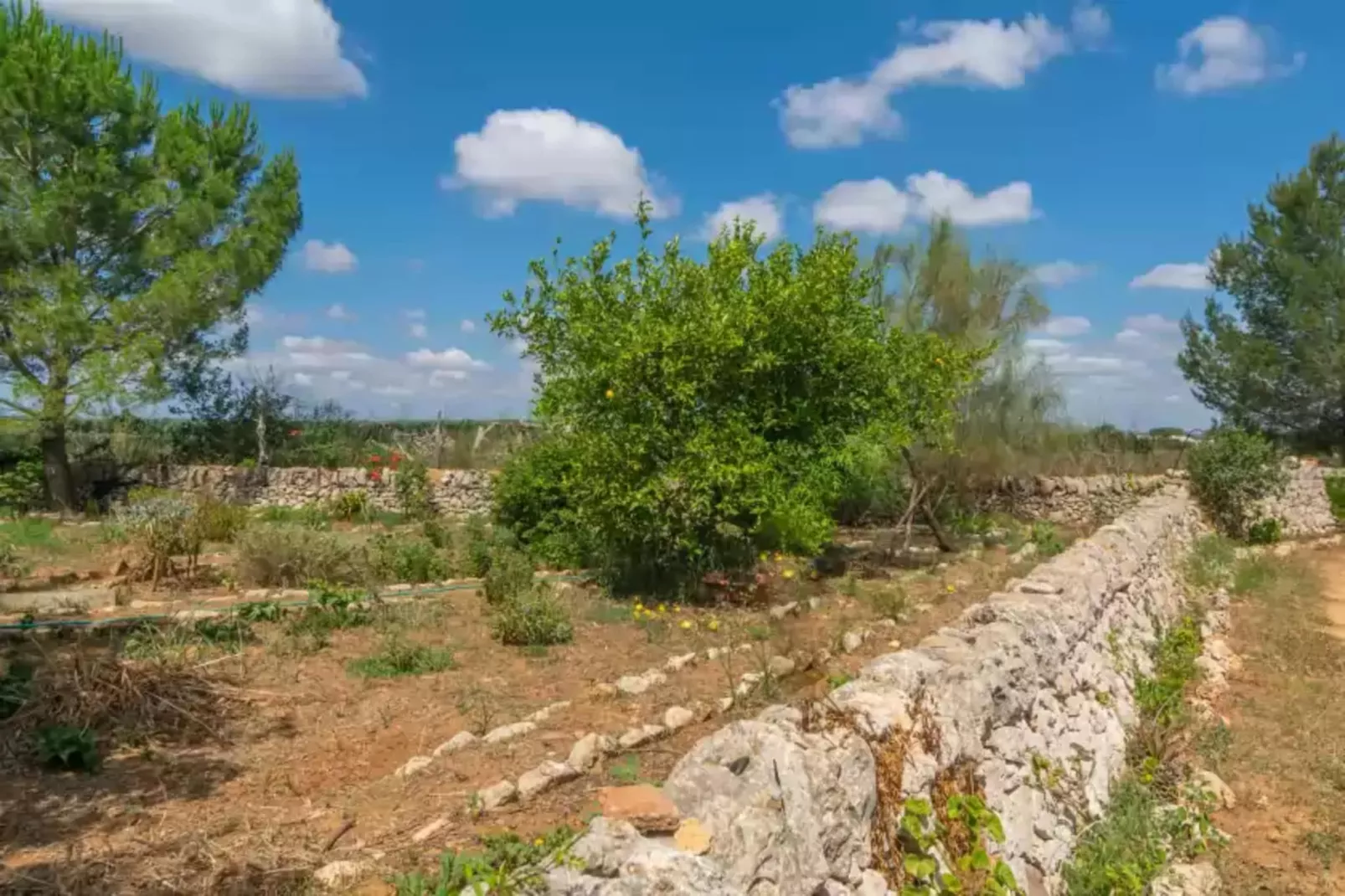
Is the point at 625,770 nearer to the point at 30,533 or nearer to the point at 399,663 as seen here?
the point at 399,663

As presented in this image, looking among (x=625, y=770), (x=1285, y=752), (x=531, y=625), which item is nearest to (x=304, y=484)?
(x=531, y=625)

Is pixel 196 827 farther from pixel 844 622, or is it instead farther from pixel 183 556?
pixel 183 556

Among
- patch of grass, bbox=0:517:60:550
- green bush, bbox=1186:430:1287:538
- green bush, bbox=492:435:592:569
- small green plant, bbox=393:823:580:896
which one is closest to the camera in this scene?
small green plant, bbox=393:823:580:896

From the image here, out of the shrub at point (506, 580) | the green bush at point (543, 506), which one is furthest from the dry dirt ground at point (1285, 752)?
the green bush at point (543, 506)

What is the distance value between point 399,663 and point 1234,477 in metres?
16.8

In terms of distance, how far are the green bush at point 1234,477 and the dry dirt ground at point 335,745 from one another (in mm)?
12239

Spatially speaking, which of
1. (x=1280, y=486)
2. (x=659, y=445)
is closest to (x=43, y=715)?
(x=659, y=445)

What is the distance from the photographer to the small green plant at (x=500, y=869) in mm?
2611

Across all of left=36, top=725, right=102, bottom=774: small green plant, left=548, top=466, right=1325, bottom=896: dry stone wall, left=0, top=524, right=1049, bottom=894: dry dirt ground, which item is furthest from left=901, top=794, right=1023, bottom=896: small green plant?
left=36, top=725, right=102, bottom=774: small green plant

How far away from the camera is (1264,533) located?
17.8 metres

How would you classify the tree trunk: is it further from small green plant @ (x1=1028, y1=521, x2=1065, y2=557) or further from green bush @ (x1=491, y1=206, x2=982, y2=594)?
small green plant @ (x1=1028, y1=521, x2=1065, y2=557)

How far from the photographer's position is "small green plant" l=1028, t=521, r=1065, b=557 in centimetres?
1302

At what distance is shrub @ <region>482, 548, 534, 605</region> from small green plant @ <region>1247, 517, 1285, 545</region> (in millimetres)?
14921

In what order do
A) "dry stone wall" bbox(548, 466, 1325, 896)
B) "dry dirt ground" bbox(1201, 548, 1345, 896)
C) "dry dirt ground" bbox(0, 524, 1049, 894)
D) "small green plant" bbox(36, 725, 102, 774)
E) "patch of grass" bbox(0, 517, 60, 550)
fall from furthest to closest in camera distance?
1. "patch of grass" bbox(0, 517, 60, 550)
2. "dry dirt ground" bbox(1201, 548, 1345, 896)
3. "small green plant" bbox(36, 725, 102, 774)
4. "dry dirt ground" bbox(0, 524, 1049, 894)
5. "dry stone wall" bbox(548, 466, 1325, 896)
